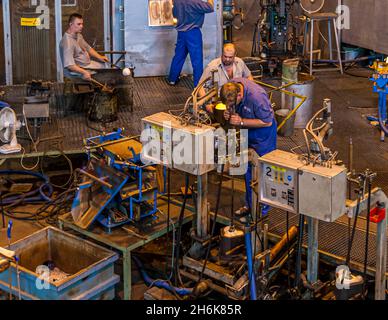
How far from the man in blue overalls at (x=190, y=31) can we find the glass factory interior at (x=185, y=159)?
2cm

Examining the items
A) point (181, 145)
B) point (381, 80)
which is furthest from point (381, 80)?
point (181, 145)

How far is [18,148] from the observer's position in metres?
6.60

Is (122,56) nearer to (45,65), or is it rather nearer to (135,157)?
(45,65)

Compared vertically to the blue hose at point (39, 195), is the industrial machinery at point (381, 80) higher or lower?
higher

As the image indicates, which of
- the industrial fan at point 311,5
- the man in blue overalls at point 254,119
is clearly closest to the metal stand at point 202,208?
the man in blue overalls at point 254,119

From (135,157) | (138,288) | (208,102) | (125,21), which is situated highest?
(125,21)

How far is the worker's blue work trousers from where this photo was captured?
820 cm

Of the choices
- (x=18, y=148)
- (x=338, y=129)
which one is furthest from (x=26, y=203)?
(x=338, y=129)

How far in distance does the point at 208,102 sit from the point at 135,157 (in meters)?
0.63

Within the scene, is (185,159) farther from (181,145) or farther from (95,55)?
(95,55)

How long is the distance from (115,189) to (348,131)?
307cm

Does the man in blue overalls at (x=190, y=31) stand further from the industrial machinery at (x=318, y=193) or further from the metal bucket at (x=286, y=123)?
the industrial machinery at (x=318, y=193)

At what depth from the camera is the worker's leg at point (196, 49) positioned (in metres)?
8.20

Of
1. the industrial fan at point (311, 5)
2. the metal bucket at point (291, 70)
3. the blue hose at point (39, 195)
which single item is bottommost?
the blue hose at point (39, 195)
